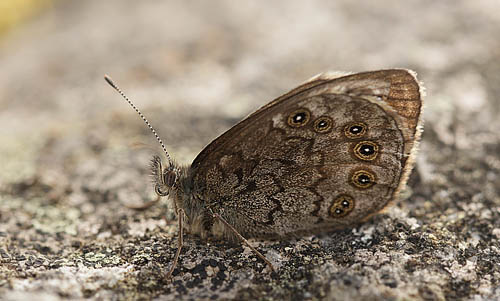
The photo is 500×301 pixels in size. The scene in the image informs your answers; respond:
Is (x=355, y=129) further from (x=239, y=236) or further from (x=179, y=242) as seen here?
(x=179, y=242)

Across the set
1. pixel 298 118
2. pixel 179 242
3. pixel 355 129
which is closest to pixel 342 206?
pixel 355 129

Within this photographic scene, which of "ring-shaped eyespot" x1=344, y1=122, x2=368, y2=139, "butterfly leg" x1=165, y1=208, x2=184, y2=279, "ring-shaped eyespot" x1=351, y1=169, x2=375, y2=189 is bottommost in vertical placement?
"butterfly leg" x1=165, y1=208, x2=184, y2=279

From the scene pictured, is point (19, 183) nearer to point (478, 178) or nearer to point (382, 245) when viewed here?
point (382, 245)

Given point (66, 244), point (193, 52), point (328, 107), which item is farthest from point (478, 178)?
point (193, 52)

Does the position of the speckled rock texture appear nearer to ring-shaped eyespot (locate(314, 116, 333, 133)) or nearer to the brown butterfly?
the brown butterfly

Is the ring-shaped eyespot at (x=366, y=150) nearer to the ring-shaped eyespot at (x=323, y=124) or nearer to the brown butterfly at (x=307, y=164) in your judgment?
the brown butterfly at (x=307, y=164)

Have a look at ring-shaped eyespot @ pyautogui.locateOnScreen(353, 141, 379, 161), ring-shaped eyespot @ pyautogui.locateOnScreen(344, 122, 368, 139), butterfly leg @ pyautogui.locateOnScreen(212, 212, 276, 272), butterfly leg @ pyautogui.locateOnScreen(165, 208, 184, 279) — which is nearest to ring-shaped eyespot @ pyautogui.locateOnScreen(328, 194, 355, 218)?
ring-shaped eyespot @ pyautogui.locateOnScreen(353, 141, 379, 161)

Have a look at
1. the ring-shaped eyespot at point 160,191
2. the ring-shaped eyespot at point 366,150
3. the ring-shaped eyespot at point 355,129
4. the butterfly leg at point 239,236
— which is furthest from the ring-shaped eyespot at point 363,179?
the ring-shaped eyespot at point 160,191
